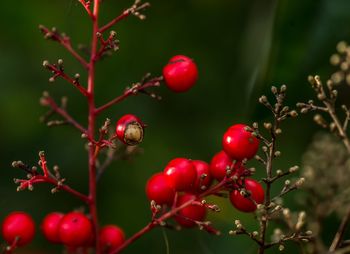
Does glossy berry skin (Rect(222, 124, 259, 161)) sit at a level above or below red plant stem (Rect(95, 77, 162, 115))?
below

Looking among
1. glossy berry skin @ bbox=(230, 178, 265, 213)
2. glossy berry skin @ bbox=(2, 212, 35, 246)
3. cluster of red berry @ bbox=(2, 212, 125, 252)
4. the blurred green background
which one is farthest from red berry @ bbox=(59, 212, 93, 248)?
the blurred green background

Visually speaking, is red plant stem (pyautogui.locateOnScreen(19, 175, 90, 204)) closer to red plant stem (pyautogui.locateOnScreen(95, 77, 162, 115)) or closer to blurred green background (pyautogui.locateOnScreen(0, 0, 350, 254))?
red plant stem (pyautogui.locateOnScreen(95, 77, 162, 115))

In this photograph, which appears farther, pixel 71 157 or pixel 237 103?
pixel 71 157

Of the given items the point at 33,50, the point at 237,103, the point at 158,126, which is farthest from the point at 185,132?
the point at 33,50

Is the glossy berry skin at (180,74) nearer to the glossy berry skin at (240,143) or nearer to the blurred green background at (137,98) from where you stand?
the glossy berry skin at (240,143)

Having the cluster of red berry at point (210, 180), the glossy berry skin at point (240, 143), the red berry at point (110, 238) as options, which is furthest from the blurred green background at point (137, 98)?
the glossy berry skin at point (240, 143)

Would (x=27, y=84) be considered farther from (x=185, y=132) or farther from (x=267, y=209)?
(x=267, y=209)
